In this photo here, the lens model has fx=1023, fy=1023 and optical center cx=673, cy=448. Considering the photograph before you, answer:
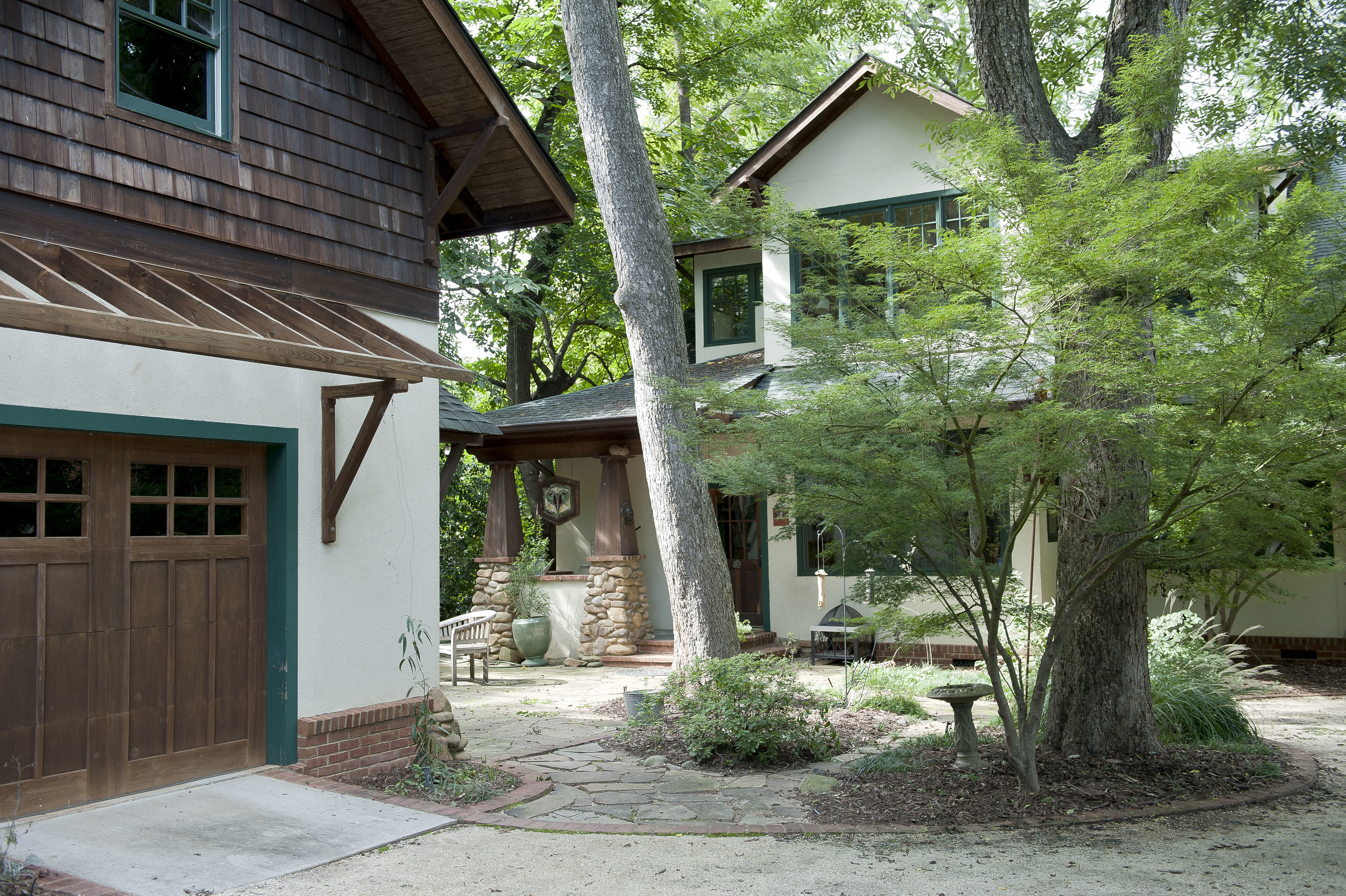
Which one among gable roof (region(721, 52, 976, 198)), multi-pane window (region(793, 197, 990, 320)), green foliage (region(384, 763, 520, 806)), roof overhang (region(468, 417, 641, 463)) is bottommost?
green foliage (region(384, 763, 520, 806))

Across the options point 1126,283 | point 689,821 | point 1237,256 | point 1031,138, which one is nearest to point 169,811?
point 689,821

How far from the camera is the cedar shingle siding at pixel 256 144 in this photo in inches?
215

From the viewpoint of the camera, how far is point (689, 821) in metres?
5.91

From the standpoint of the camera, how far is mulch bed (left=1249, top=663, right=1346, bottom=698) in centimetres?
1048

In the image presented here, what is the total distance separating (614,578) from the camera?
13.7 metres

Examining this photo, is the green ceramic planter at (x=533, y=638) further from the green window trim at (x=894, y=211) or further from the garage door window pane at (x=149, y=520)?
the garage door window pane at (x=149, y=520)

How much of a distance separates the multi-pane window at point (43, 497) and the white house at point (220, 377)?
0.04ft

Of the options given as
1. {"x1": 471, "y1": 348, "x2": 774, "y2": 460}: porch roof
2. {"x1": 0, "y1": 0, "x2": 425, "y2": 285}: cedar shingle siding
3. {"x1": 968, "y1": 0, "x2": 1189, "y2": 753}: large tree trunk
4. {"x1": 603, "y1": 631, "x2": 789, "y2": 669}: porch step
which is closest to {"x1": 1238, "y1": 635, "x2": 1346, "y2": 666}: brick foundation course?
{"x1": 603, "y1": 631, "x2": 789, "y2": 669}: porch step

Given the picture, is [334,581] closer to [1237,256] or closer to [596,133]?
[596,133]

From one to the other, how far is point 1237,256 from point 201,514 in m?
6.23

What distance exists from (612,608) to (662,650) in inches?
34.4

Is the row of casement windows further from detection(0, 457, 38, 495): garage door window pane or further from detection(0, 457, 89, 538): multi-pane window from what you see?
detection(0, 457, 38, 495): garage door window pane

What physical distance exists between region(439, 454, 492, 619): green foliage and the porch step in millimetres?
4571

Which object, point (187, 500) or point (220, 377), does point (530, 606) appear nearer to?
point (187, 500)
